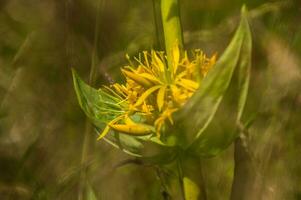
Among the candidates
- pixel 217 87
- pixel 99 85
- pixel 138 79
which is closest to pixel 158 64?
pixel 138 79

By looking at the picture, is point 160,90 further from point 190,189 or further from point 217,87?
point 190,189

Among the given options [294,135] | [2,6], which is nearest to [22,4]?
[2,6]

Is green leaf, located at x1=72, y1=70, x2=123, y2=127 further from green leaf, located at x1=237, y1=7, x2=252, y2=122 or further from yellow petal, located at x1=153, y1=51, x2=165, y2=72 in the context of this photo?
green leaf, located at x1=237, y1=7, x2=252, y2=122

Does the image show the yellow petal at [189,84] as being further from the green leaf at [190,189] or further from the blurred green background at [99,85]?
the green leaf at [190,189]

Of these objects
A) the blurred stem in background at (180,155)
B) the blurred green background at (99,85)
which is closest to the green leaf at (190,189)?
the blurred stem in background at (180,155)

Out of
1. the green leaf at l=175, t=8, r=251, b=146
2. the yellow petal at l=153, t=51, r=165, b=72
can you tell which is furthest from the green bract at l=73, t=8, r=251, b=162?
the yellow petal at l=153, t=51, r=165, b=72
